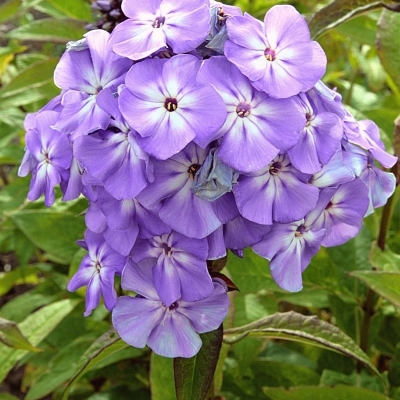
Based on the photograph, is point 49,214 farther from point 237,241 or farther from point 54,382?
point 237,241

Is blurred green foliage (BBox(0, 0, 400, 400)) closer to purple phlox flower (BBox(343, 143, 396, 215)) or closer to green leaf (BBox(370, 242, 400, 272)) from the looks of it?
green leaf (BBox(370, 242, 400, 272))

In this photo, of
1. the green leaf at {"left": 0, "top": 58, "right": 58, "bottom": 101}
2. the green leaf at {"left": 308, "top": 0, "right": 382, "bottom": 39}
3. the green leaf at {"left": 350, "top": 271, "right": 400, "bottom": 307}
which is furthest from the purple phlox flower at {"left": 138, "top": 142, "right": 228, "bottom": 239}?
the green leaf at {"left": 0, "top": 58, "right": 58, "bottom": 101}

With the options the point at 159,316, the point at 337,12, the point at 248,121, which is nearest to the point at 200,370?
the point at 159,316

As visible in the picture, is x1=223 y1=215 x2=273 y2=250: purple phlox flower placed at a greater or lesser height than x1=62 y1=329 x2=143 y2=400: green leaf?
greater

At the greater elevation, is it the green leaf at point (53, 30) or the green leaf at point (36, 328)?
the green leaf at point (53, 30)

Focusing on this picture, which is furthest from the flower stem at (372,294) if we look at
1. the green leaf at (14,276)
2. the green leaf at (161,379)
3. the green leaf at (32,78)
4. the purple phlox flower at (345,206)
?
the green leaf at (14,276)

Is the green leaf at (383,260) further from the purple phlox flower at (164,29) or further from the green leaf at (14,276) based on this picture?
the green leaf at (14,276)
